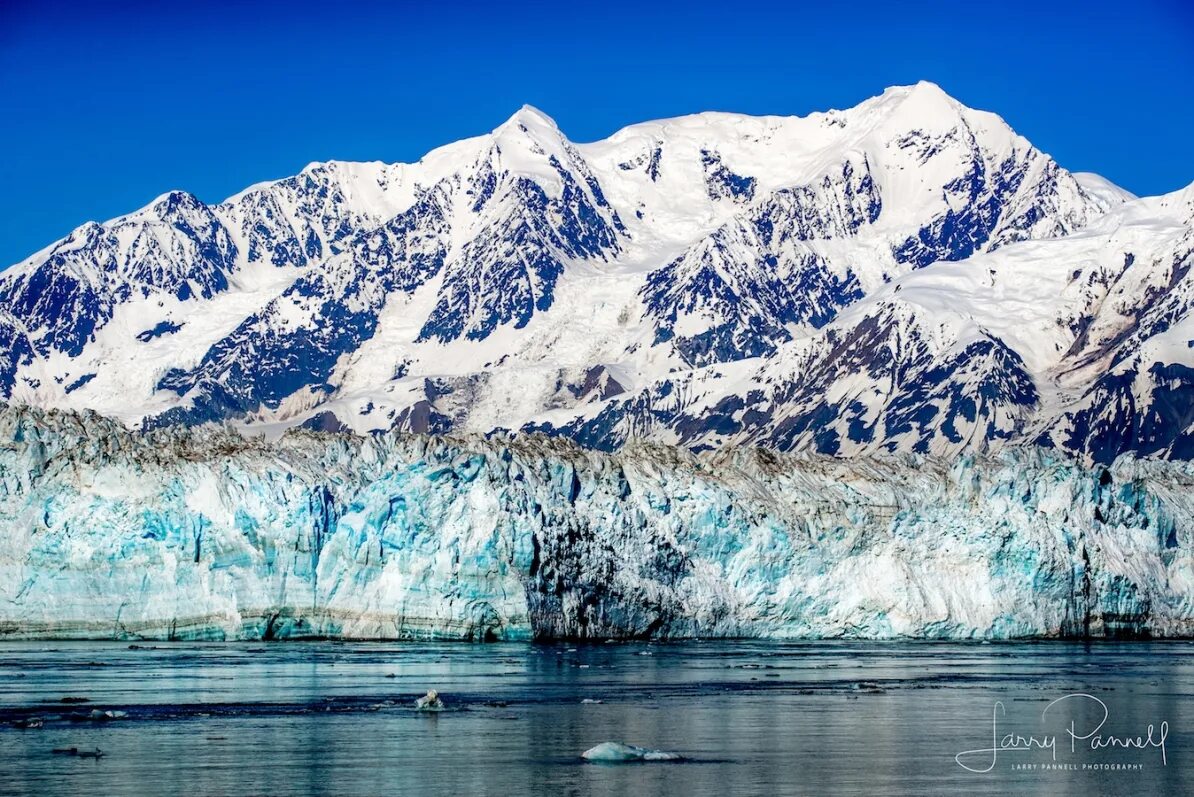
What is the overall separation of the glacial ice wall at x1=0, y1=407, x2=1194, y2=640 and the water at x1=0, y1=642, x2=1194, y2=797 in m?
2.58

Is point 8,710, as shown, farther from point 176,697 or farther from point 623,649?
point 623,649

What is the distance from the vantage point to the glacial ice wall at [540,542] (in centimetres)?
10188

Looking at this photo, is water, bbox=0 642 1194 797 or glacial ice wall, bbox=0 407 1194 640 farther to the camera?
glacial ice wall, bbox=0 407 1194 640

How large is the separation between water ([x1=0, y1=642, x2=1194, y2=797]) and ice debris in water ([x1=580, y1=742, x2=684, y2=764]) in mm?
648

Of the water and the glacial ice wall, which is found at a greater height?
the glacial ice wall

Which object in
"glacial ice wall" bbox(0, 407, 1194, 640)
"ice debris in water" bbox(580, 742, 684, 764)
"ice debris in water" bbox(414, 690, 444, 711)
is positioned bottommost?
"ice debris in water" bbox(580, 742, 684, 764)

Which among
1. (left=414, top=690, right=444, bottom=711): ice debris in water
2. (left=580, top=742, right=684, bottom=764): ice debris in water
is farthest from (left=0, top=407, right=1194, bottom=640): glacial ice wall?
(left=580, top=742, right=684, bottom=764): ice debris in water

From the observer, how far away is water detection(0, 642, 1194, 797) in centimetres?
5341

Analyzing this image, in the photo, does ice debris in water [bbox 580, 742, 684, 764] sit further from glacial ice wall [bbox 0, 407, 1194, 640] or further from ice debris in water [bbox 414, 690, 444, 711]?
glacial ice wall [bbox 0, 407, 1194, 640]

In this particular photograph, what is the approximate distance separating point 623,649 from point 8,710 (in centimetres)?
4279

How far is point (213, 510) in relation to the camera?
102 m
